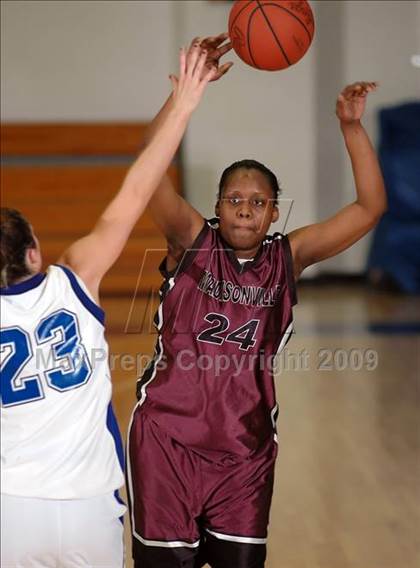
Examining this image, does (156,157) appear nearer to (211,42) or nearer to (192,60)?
(192,60)

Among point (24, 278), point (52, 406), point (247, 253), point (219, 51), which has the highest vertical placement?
point (219, 51)

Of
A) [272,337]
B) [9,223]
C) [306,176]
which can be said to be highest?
[9,223]

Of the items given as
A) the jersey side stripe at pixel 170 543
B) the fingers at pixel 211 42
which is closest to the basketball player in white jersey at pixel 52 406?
the jersey side stripe at pixel 170 543

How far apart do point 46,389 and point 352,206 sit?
1279mm

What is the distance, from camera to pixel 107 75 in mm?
10141

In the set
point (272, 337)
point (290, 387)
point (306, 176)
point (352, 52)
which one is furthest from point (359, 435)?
point (352, 52)

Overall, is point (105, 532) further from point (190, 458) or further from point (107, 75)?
point (107, 75)

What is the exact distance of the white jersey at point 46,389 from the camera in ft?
7.27

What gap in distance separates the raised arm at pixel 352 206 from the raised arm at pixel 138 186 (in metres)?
0.64

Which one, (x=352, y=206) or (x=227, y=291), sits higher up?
(x=352, y=206)

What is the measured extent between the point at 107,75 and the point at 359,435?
19.2ft

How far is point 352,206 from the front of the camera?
309 cm

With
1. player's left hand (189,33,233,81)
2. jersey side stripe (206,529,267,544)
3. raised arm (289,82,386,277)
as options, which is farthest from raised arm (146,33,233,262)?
jersey side stripe (206,529,267,544)


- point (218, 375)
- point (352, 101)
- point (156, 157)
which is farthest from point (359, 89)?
point (218, 375)
